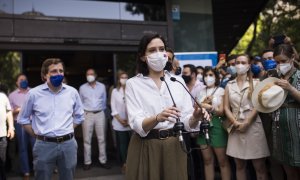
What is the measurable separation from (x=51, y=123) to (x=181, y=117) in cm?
213

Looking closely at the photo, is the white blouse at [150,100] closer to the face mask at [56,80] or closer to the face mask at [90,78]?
the face mask at [56,80]

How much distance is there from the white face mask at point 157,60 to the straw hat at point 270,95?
1.80m

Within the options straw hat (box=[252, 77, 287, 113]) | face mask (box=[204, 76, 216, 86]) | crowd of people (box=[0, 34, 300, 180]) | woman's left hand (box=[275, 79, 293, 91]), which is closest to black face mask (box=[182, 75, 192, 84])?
crowd of people (box=[0, 34, 300, 180])

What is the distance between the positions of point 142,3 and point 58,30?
2424 millimetres

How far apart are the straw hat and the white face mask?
5.90 feet

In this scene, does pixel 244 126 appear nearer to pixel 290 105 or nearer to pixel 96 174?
pixel 290 105

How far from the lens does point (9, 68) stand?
9039 millimetres

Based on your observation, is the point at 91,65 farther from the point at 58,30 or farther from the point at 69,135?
the point at 69,135

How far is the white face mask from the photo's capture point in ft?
9.36

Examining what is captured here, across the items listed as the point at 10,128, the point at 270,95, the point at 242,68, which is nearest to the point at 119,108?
the point at 10,128

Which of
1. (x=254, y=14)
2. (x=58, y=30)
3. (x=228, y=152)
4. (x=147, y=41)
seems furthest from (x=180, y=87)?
(x=254, y=14)

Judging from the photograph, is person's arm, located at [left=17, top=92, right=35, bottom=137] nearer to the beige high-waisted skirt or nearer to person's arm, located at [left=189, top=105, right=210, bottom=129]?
the beige high-waisted skirt

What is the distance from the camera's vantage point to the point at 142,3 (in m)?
9.00

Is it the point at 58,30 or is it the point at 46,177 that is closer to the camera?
the point at 46,177
